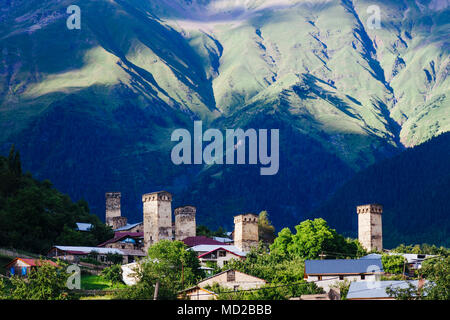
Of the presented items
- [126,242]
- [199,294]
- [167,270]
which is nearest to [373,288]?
[199,294]

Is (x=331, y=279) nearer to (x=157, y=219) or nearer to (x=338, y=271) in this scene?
(x=338, y=271)

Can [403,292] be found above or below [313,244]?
below

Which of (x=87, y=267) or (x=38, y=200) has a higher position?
(x=38, y=200)

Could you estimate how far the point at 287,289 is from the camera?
87.7 meters

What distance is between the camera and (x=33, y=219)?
12975 centimetres

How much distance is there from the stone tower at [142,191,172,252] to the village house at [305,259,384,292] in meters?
40.2

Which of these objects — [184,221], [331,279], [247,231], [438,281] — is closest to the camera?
[438,281]

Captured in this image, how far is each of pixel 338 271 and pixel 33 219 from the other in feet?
180

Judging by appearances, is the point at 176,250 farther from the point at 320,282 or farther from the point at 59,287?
the point at 59,287

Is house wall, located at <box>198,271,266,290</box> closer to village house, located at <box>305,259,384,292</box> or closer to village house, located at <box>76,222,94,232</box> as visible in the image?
Result: village house, located at <box>305,259,384,292</box>

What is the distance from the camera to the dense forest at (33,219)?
125 metres

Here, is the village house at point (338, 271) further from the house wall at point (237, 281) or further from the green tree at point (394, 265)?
the house wall at point (237, 281)
